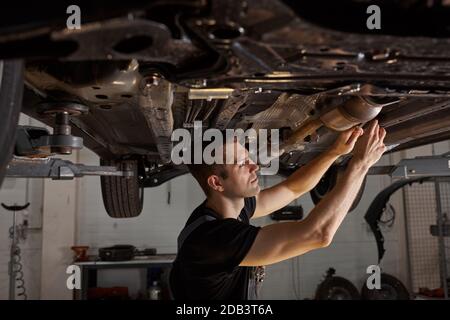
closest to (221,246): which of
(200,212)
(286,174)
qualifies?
(200,212)

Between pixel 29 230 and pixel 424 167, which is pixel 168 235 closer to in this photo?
pixel 29 230

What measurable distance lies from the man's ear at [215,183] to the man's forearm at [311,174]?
44cm

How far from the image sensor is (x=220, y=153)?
1.57m

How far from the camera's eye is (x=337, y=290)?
4.76 meters

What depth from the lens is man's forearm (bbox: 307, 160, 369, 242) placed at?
121cm

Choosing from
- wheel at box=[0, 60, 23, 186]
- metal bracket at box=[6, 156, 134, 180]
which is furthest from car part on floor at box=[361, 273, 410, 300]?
wheel at box=[0, 60, 23, 186]

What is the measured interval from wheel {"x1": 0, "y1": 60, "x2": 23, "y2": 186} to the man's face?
0.97 meters

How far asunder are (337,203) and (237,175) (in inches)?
18.1

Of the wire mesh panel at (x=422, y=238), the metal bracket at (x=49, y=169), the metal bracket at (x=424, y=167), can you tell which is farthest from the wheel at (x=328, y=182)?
the wire mesh panel at (x=422, y=238)

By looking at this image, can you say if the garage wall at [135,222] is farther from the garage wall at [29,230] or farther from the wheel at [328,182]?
the wheel at [328,182]

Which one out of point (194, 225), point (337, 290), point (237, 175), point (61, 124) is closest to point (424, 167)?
point (237, 175)

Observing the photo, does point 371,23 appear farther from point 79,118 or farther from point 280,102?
point 79,118

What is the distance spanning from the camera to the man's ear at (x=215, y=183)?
1572 mm

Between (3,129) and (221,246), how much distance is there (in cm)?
82
